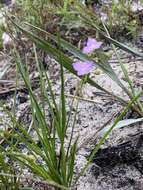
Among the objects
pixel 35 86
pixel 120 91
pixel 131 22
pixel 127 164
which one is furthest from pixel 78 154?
pixel 131 22

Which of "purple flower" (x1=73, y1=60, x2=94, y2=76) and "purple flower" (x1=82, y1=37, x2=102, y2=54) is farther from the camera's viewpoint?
"purple flower" (x1=82, y1=37, x2=102, y2=54)

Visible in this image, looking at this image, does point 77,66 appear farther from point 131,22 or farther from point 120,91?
point 131,22

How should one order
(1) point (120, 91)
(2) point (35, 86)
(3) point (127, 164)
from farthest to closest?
(2) point (35, 86) < (1) point (120, 91) < (3) point (127, 164)

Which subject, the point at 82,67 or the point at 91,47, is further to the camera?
the point at 91,47

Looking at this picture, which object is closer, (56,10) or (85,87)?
(85,87)

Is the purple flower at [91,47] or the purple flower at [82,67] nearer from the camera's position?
the purple flower at [82,67]

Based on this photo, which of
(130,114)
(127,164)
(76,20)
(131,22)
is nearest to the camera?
(127,164)

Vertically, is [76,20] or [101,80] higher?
[76,20]
